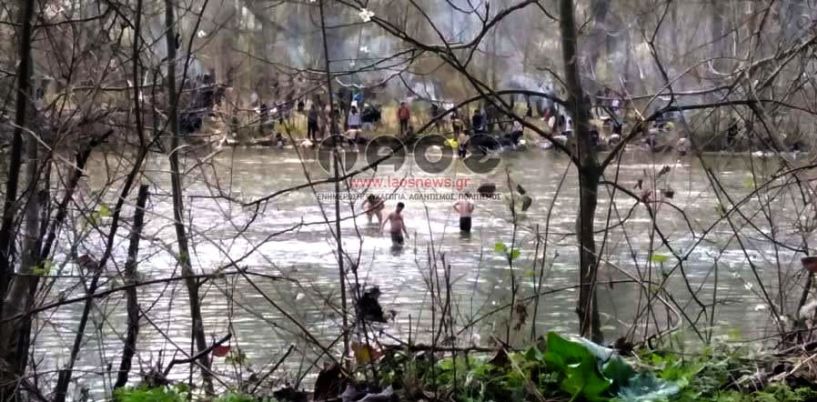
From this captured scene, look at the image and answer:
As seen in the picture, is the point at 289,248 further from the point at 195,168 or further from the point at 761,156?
the point at 761,156

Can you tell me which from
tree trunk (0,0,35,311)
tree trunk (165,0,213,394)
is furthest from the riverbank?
tree trunk (165,0,213,394)

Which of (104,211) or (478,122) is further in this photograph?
(478,122)

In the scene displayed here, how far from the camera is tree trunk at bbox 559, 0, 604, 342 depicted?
496 centimetres

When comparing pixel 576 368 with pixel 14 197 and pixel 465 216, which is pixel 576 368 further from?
pixel 465 216

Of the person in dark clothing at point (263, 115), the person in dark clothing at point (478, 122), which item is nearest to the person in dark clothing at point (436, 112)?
the person in dark clothing at point (478, 122)

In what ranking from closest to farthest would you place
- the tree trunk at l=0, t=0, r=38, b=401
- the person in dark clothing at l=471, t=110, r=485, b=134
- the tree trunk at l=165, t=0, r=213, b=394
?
1. the tree trunk at l=0, t=0, r=38, b=401
2. the tree trunk at l=165, t=0, r=213, b=394
3. the person in dark clothing at l=471, t=110, r=485, b=134

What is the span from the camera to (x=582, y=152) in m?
5.35

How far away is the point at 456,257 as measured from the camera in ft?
30.7

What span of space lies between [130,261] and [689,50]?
373cm

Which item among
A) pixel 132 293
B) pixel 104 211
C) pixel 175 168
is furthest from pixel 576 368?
pixel 175 168

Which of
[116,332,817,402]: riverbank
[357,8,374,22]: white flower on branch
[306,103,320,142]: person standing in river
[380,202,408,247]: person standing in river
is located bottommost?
[380,202,408,247]: person standing in river

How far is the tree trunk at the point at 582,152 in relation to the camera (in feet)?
16.3

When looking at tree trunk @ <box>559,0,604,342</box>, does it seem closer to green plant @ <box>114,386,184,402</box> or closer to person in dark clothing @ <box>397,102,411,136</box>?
person in dark clothing @ <box>397,102,411,136</box>

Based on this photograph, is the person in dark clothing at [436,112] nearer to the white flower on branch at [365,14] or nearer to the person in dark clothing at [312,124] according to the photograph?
the person in dark clothing at [312,124]
